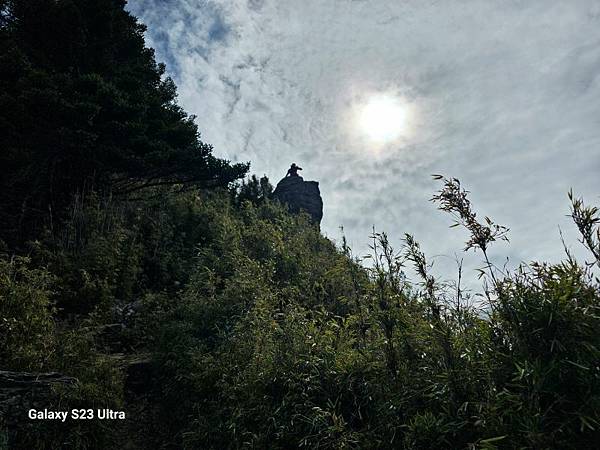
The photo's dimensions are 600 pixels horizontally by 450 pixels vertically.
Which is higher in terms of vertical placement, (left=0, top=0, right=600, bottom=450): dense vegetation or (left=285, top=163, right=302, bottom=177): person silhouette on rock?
(left=285, top=163, right=302, bottom=177): person silhouette on rock

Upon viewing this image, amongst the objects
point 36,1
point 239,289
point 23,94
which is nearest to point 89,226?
point 23,94

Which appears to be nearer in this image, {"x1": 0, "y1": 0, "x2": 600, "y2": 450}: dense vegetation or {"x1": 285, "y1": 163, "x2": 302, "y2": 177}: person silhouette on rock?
{"x1": 0, "y1": 0, "x2": 600, "y2": 450}: dense vegetation

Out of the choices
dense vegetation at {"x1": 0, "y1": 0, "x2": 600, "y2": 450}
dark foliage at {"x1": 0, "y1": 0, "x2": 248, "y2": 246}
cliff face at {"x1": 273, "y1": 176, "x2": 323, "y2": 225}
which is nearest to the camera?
dense vegetation at {"x1": 0, "y1": 0, "x2": 600, "y2": 450}

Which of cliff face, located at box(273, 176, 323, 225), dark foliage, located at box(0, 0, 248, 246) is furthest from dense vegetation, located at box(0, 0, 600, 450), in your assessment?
cliff face, located at box(273, 176, 323, 225)

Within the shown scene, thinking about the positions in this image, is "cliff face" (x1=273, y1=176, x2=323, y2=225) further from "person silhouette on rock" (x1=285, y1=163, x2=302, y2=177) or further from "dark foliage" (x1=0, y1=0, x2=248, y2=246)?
"dark foliage" (x1=0, y1=0, x2=248, y2=246)

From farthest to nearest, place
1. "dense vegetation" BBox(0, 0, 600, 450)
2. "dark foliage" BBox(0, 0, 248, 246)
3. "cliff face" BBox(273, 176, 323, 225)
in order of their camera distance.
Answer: "cliff face" BBox(273, 176, 323, 225) < "dark foliage" BBox(0, 0, 248, 246) < "dense vegetation" BBox(0, 0, 600, 450)

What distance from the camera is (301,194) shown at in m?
21.5

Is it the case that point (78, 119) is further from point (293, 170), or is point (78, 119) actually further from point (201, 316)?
point (293, 170)

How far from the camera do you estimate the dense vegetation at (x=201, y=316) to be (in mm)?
2516

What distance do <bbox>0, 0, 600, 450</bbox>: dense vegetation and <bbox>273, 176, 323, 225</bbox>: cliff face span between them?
32.8 feet

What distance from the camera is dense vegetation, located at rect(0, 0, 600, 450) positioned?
99.0 inches

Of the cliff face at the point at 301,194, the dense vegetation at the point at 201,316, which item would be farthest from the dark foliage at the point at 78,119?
the cliff face at the point at 301,194

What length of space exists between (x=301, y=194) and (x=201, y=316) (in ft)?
52.7

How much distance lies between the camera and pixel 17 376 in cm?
375
